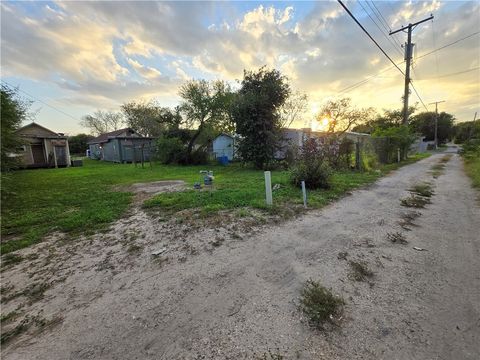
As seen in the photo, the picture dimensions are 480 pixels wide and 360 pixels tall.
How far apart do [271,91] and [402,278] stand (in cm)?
1268

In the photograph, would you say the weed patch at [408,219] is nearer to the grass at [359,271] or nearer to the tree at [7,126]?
the grass at [359,271]

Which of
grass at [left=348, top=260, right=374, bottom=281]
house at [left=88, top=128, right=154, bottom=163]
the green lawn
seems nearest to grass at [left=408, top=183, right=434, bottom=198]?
the green lawn

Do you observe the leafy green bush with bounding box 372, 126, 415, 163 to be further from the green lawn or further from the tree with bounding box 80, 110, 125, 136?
the tree with bounding box 80, 110, 125, 136

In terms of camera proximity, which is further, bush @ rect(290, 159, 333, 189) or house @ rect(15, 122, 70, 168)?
house @ rect(15, 122, 70, 168)

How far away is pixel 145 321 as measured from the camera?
2064 mm

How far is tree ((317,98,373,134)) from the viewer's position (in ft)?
65.5

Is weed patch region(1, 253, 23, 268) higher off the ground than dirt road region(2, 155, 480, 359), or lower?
higher

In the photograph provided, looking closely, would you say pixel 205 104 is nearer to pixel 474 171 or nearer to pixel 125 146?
pixel 125 146

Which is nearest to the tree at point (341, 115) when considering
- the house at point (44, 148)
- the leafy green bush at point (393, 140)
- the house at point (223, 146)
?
the leafy green bush at point (393, 140)

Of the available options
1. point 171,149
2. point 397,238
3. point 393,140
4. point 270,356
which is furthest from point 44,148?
point 393,140

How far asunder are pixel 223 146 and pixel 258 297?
20231 millimetres

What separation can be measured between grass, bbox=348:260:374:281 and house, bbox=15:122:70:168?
25286 mm

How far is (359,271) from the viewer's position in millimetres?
2783

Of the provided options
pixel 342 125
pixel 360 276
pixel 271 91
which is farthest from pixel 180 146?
pixel 360 276
